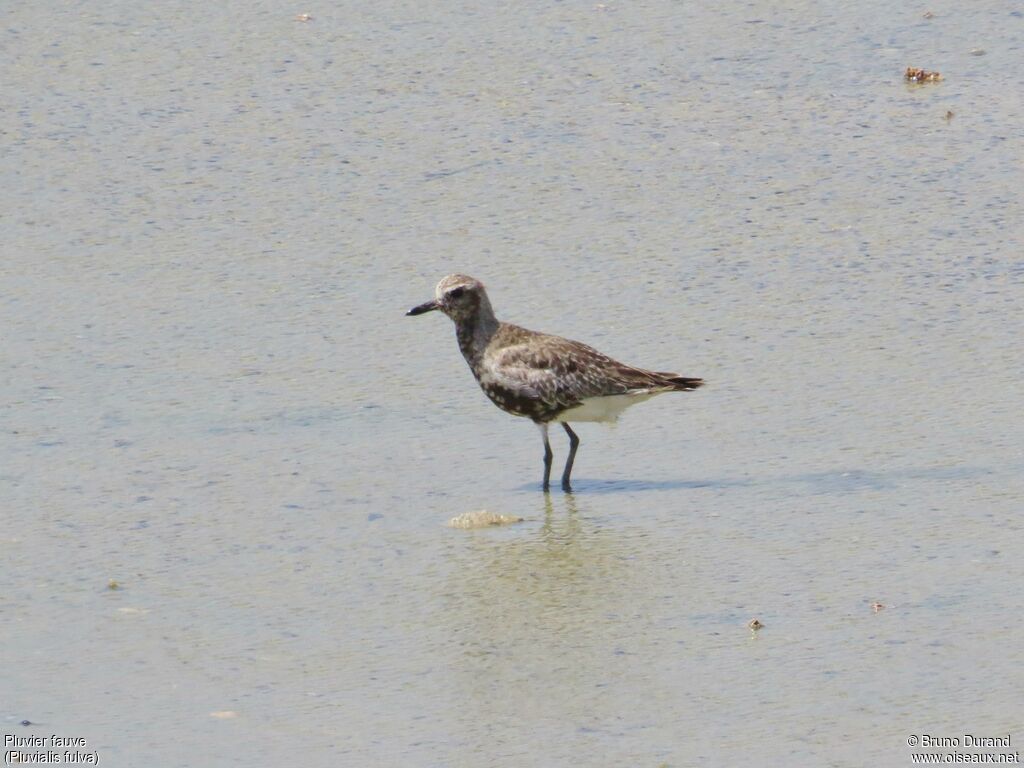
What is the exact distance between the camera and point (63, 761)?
16.8 feet

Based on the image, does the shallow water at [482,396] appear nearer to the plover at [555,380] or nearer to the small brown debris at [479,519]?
the small brown debris at [479,519]

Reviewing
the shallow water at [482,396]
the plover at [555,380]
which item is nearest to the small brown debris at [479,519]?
the shallow water at [482,396]

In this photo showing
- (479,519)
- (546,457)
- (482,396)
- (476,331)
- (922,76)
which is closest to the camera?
(479,519)

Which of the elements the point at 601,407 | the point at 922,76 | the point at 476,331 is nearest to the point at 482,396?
the point at 476,331

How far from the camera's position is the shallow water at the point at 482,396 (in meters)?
5.55

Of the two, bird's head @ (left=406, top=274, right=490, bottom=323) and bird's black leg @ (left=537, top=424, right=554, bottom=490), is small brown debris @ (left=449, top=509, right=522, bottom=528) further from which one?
bird's head @ (left=406, top=274, right=490, bottom=323)

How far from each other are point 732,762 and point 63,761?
1.80m

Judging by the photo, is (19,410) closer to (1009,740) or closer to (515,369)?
(515,369)
